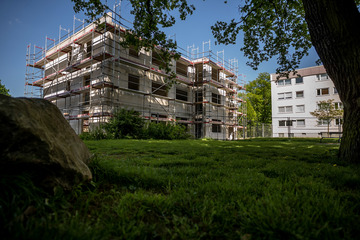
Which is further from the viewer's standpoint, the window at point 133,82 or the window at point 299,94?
the window at point 299,94

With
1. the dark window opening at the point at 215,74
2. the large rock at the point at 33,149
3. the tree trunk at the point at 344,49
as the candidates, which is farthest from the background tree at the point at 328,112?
the large rock at the point at 33,149

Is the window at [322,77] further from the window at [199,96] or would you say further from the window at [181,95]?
the window at [181,95]

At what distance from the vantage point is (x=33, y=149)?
1.40 metres

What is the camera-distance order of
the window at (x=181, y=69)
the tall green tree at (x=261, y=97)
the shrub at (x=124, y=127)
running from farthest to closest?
the tall green tree at (x=261, y=97) < the window at (x=181, y=69) < the shrub at (x=124, y=127)

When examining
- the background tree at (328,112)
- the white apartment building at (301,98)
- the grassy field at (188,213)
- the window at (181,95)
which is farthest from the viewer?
the white apartment building at (301,98)

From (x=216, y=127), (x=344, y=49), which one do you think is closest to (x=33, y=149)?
(x=344, y=49)

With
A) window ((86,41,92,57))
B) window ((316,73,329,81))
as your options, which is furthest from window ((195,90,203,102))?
window ((316,73,329,81))

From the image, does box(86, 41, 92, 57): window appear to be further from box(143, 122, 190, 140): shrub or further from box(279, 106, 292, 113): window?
box(279, 106, 292, 113): window

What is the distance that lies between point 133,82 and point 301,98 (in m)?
31.0

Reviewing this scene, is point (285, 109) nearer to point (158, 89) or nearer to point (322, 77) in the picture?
point (322, 77)

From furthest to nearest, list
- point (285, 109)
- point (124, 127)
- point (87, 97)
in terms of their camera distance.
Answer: point (285, 109)
point (87, 97)
point (124, 127)

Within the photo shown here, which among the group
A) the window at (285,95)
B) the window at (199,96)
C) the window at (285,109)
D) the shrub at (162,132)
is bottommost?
the shrub at (162,132)

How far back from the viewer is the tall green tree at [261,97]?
140 feet

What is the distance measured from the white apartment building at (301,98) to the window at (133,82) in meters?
25.0
